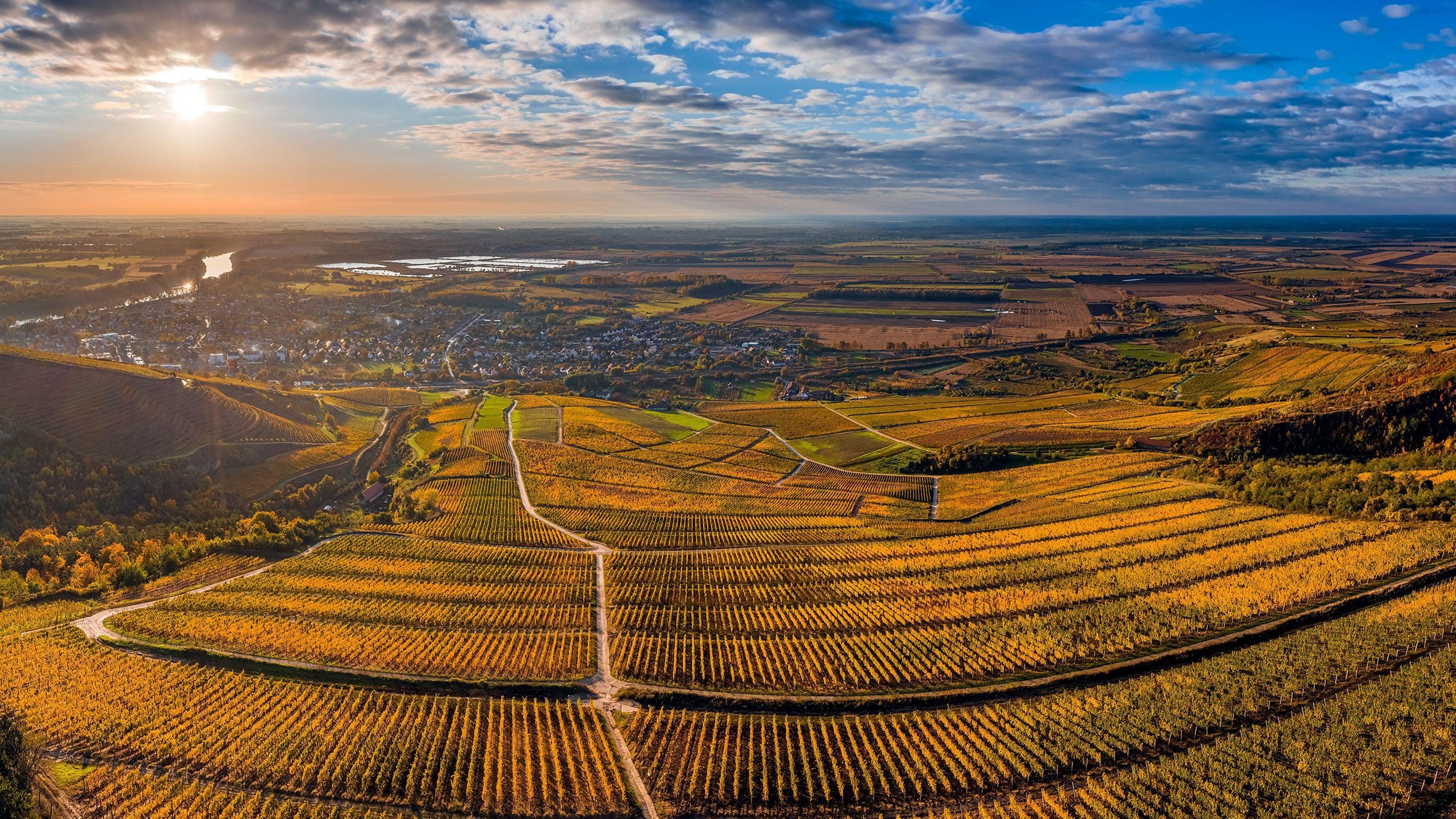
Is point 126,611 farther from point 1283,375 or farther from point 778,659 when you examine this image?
point 1283,375

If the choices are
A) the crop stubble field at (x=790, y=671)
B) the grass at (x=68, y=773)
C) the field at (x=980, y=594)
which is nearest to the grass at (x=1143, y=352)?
the crop stubble field at (x=790, y=671)

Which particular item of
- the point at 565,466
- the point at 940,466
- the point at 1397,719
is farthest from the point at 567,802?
the point at 940,466

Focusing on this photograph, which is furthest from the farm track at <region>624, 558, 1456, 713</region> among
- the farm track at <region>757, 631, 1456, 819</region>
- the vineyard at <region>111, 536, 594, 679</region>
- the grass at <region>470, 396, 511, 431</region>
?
the grass at <region>470, 396, 511, 431</region>

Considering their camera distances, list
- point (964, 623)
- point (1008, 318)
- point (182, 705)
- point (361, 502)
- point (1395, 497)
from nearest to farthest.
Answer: point (182, 705), point (964, 623), point (1395, 497), point (361, 502), point (1008, 318)

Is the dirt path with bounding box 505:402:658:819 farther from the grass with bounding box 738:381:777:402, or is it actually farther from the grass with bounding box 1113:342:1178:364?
the grass with bounding box 1113:342:1178:364

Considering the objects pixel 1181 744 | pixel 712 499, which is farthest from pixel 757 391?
pixel 1181 744

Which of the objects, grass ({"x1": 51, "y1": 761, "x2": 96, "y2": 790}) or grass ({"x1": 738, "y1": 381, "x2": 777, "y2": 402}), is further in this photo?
grass ({"x1": 738, "y1": 381, "x2": 777, "y2": 402})

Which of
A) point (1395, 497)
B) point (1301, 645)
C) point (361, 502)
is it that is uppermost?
point (1395, 497)

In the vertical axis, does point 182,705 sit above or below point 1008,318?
below

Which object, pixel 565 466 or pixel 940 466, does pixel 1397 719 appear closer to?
pixel 940 466
